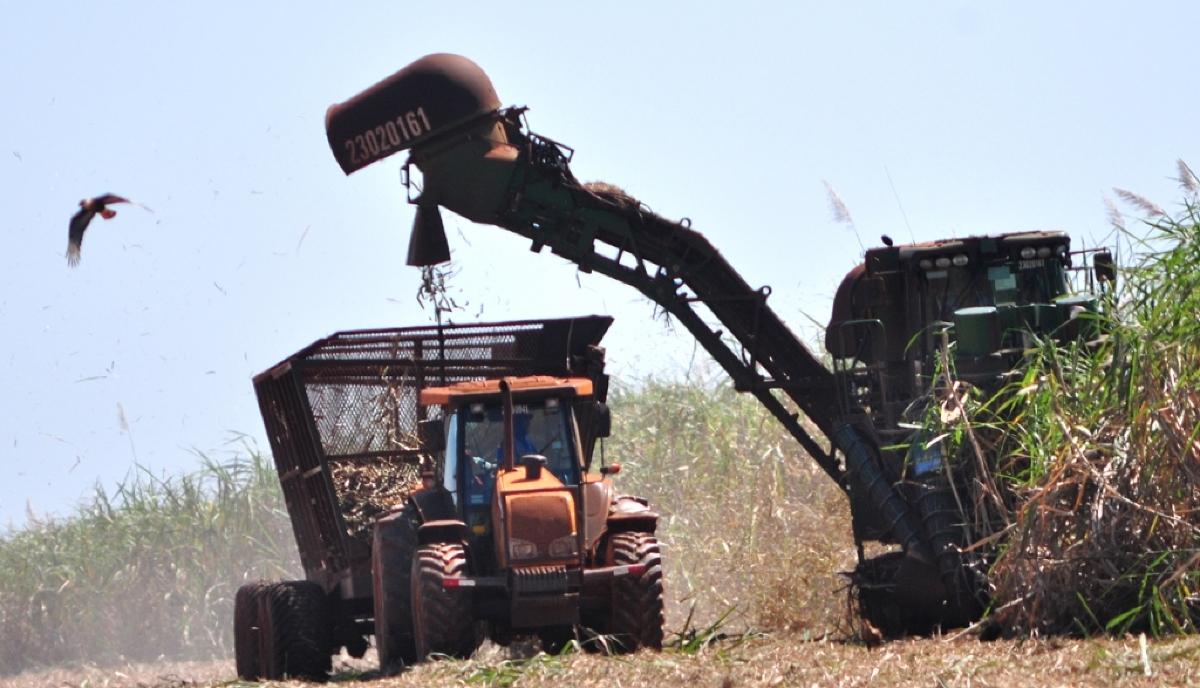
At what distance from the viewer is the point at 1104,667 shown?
24.8 ft

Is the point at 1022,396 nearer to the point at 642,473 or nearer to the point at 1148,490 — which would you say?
the point at 1148,490

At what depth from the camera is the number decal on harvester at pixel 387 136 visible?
1317 centimetres

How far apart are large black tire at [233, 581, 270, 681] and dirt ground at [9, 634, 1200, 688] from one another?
2.89 m

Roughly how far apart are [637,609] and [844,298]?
4.00 meters

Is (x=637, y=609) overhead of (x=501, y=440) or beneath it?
beneath

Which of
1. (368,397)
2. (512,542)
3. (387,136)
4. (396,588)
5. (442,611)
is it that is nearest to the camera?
(442,611)

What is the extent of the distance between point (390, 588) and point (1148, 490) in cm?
458

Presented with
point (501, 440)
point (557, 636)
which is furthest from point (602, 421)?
point (557, 636)

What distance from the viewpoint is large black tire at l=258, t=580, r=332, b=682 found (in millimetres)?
12344

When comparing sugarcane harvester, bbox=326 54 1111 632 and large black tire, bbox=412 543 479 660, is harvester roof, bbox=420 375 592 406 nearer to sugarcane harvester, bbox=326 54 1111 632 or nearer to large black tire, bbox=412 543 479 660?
large black tire, bbox=412 543 479 660

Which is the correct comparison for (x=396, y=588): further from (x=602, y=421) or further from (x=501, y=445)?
(x=602, y=421)

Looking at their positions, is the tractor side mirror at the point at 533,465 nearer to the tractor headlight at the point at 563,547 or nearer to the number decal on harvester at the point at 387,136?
the tractor headlight at the point at 563,547

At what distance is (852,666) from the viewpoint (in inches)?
331

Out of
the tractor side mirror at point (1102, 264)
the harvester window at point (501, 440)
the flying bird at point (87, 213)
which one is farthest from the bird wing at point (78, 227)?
the tractor side mirror at point (1102, 264)
